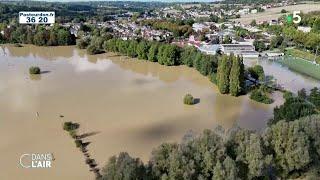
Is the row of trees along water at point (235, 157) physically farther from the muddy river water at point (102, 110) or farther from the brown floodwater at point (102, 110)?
the brown floodwater at point (102, 110)

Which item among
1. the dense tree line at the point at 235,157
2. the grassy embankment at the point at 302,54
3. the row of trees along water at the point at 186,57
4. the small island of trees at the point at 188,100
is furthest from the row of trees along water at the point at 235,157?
the grassy embankment at the point at 302,54

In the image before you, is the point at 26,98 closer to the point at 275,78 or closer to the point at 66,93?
the point at 66,93

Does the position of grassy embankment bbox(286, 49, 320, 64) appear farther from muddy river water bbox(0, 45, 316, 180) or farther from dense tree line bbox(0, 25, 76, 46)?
dense tree line bbox(0, 25, 76, 46)

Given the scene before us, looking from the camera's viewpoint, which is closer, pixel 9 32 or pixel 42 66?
pixel 42 66

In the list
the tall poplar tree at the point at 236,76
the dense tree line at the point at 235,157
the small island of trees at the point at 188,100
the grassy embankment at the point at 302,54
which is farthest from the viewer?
the grassy embankment at the point at 302,54

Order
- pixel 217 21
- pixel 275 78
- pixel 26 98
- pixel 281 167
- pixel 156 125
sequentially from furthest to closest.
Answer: pixel 217 21 < pixel 275 78 < pixel 26 98 < pixel 156 125 < pixel 281 167

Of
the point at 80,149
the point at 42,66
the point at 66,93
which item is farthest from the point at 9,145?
the point at 42,66
